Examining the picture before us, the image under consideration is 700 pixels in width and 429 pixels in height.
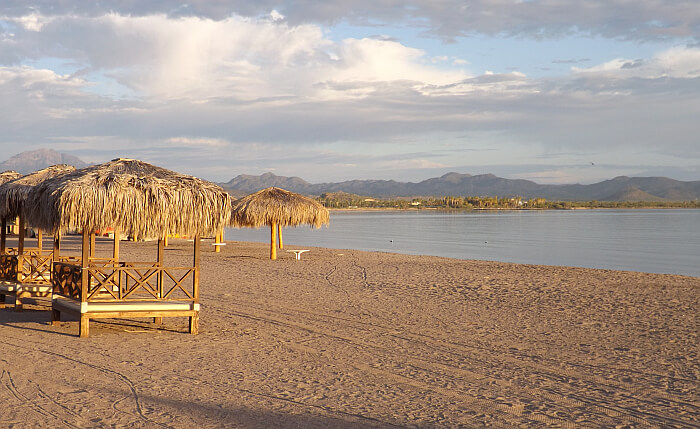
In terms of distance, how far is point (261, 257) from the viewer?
19.8 metres

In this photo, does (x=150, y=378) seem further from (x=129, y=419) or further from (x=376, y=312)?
(x=376, y=312)

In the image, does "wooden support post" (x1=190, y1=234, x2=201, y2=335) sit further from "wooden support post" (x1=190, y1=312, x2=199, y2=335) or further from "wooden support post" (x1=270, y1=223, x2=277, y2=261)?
"wooden support post" (x1=270, y1=223, x2=277, y2=261)

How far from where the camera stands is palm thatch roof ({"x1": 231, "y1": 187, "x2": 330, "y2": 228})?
766 inches

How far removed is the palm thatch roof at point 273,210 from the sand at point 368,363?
8.04m

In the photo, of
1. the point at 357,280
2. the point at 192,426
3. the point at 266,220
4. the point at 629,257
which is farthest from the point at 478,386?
the point at 629,257

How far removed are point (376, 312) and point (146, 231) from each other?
3589mm

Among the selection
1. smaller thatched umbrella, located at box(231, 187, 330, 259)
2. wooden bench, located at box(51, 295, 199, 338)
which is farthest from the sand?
smaller thatched umbrella, located at box(231, 187, 330, 259)

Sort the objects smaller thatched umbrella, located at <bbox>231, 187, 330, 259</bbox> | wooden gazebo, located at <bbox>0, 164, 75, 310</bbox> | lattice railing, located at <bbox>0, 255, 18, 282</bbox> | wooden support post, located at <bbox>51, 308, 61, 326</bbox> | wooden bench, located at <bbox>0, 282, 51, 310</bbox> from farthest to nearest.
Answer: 1. smaller thatched umbrella, located at <bbox>231, 187, 330, 259</bbox>
2. lattice railing, located at <bbox>0, 255, 18, 282</bbox>
3. wooden gazebo, located at <bbox>0, 164, 75, 310</bbox>
4. wooden bench, located at <bbox>0, 282, 51, 310</bbox>
5. wooden support post, located at <bbox>51, 308, 61, 326</bbox>

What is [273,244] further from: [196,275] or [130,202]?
[130,202]

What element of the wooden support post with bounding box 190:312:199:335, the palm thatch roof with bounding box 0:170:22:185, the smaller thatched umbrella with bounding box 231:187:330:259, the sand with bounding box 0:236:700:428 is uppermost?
the palm thatch roof with bounding box 0:170:22:185

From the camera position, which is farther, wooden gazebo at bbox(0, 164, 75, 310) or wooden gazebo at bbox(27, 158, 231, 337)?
wooden gazebo at bbox(0, 164, 75, 310)

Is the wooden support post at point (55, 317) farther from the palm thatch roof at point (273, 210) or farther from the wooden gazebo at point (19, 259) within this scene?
the palm thatch roof at point (273, 210)

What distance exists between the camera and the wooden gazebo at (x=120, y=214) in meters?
6.93

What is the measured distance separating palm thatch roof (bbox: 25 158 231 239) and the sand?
3.99 feet
